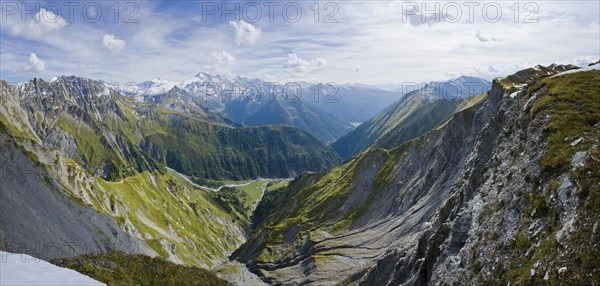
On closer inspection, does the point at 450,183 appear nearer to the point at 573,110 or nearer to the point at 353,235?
the point at 353,235

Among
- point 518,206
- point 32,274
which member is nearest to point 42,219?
point 32,274

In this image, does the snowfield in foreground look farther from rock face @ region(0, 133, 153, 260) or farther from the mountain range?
rock face @ region(0, 133, 153, 260)

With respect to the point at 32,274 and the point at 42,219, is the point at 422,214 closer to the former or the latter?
the point at 32,274

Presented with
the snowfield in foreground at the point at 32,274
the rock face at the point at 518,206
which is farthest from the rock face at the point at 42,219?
the rock face at the point at 518,206

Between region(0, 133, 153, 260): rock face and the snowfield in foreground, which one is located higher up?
the snowfield in foreground

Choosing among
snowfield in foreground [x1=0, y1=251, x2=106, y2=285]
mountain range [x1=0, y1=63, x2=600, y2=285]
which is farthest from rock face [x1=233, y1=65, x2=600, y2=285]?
snowfield in foreground [x1=0, y1=251, x2=106, y2=285]

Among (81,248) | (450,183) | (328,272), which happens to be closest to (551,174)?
(450,183)

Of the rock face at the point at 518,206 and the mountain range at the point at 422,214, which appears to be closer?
the rock face at the point at 518,206

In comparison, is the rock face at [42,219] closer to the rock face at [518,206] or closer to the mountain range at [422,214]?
the mountain range at [422,214]
